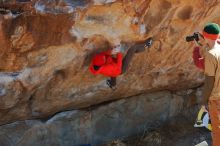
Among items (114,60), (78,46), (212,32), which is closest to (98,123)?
(114,60)

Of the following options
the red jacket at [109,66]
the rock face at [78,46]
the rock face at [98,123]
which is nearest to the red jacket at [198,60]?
the rock face at [78,46]

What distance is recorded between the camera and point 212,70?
4.14 m

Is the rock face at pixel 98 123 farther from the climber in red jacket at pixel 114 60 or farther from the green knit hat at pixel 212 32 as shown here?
the green knit hat at pixel 212 32

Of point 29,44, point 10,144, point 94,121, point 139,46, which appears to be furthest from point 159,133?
point 29,44

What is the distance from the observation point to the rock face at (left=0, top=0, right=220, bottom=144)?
4195 millimetres

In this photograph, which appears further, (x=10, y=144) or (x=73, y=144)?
(x=73, y=144)

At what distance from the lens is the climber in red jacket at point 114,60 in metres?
4.65

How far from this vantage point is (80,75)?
480 centimetres

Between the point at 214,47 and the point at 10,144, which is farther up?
the point at 214,47

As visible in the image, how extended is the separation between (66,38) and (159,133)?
6.09 feet

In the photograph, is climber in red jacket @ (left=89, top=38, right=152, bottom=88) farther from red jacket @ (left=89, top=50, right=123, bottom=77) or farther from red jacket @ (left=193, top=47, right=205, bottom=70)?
red jacket @ (left=193, top=47, right=205, bottom=70)

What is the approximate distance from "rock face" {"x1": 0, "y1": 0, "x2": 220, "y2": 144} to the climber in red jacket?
2.8 inches

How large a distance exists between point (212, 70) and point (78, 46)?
123 cm

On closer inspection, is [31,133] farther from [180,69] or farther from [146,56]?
[180,69]
